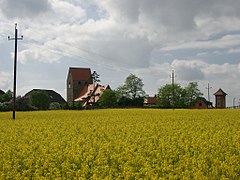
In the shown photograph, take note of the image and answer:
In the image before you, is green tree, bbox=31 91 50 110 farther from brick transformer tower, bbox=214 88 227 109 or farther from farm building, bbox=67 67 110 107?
brick transformer tower, bbox=214 88 227 109

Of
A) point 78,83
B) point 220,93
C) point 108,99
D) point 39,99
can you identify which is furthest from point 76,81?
point 220,93

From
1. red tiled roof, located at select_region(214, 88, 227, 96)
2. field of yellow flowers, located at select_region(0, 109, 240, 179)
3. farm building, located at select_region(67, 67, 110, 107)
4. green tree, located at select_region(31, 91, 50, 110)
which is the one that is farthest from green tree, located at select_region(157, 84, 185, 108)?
field of yellow flowers, located at select_region(0, 109, 240, 179)

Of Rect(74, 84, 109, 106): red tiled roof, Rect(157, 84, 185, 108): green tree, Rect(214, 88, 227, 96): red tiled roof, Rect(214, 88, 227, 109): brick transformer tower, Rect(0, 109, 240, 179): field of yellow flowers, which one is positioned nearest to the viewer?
Rect(0, 109, 240, 179): field of yellow flowers

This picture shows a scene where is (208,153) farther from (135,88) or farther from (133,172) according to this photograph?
(135,88)

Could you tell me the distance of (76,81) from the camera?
12325cm

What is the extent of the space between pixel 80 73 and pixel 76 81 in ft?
10.3

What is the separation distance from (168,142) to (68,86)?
Result: 4467 inches

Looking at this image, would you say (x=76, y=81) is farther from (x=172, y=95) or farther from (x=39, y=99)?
(x=39, y=99)

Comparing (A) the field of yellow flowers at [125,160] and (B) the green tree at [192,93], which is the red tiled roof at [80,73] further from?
(A) the field of yellow flowers at [125,160]

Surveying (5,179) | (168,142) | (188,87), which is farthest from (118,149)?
(188,87)

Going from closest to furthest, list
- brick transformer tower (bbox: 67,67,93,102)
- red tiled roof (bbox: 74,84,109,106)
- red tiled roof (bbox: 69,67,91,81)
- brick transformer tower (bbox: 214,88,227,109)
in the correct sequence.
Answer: brick transformer tower (bbox: 214,88,227,109)
red tiled roof (bbox: 74,84,109,106)
brick transformer tower (bbox: 67,67,93,102)
red tiled roof (bbox: 69,67,91,81)

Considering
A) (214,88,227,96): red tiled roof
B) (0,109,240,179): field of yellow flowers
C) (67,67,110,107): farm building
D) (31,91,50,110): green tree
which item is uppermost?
(67,67,110,107): farm building

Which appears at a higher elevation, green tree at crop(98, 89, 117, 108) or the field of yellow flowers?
green tree at crop(98, 89, 117, 108)

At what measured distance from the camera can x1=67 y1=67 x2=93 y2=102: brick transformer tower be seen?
12200cm
